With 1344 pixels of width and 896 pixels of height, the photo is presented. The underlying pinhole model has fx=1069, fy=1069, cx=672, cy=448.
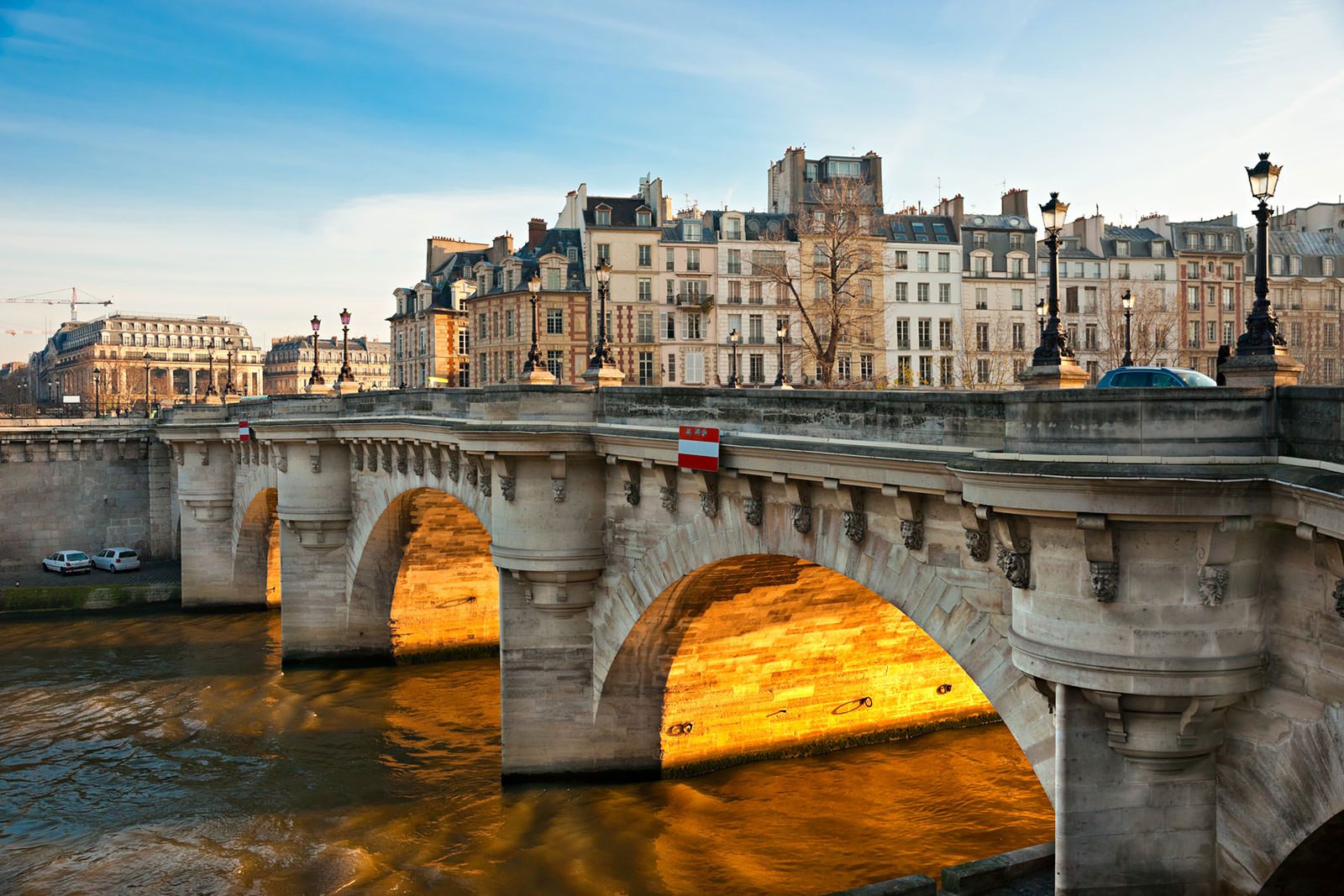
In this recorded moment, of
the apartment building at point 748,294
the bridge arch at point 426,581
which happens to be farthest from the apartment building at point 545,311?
the bridge arch at point 426,581

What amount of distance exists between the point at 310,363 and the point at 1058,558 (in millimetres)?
161652

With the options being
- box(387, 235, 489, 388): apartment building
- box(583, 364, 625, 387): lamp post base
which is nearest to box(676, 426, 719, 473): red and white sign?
box(583, 364, 625, 387): lamp post base

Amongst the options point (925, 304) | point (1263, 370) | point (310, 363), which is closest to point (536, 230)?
point (925, 304)

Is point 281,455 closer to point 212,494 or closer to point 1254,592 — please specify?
point 212,494

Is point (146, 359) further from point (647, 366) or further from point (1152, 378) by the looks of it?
point (1152, 378)

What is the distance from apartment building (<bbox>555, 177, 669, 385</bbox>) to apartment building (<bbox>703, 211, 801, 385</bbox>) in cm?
296

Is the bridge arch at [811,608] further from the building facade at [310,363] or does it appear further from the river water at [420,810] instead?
the building facade at [310,363]

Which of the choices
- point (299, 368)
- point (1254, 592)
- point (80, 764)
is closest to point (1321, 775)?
point (1254, 592)

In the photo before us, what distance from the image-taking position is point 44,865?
1892 centimetres

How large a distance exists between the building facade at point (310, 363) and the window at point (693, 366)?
88.3 meters

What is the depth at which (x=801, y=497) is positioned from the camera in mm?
13742

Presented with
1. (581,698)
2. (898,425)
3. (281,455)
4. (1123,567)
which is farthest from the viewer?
(281,455)

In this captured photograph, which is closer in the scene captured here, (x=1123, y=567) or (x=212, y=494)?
(x=1123, y=567)

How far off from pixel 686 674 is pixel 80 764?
14.6 meters
